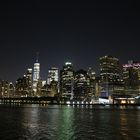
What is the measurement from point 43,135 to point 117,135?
32.1ft

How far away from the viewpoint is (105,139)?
3909cm

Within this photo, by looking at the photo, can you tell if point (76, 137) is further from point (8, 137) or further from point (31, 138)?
point (8, 137)

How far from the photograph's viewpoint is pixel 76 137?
134 ft

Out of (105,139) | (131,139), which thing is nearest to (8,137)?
(105,139)

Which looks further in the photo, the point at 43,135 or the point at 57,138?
the point at 43,135

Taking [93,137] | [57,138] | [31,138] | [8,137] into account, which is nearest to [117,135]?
[93,137]

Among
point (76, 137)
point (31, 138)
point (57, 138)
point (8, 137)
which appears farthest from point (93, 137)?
point (8, 137)

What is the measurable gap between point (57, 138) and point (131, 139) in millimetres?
8897

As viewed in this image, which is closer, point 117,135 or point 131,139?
point 131,139

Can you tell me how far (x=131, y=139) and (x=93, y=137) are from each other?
5005 mm

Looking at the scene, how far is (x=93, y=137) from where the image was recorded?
41062 millimetres

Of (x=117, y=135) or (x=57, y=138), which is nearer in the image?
(x=57, y=138)

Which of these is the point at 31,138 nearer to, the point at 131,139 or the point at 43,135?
the point at 43,135

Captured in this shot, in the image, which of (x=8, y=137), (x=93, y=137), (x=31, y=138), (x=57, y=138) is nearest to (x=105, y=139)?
(x=93, y=137)
